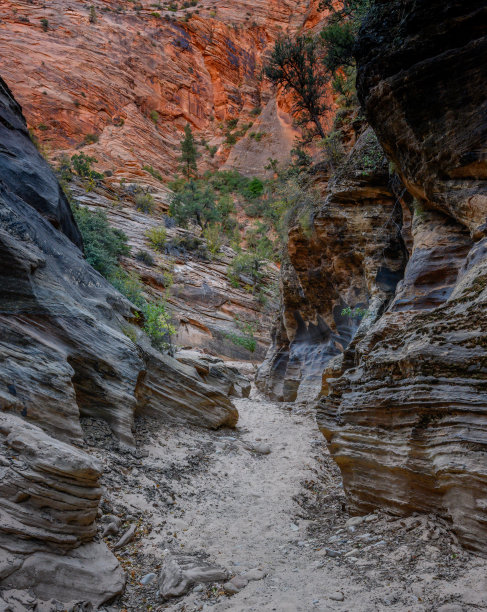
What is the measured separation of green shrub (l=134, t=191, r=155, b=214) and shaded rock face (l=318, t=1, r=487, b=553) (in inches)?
1017

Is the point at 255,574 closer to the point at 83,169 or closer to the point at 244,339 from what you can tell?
the point at 244,339

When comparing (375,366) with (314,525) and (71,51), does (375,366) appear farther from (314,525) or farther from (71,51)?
Result: (71,51)

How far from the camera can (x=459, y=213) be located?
18.1 ft

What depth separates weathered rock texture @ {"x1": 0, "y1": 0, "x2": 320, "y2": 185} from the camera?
34.8 meters

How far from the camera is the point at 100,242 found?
16.9 m

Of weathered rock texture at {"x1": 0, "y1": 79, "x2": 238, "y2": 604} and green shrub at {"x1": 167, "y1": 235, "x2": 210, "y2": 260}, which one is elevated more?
green shrub at {"x1": 167, "y1": 235, "x2": 210, "y2": 260}

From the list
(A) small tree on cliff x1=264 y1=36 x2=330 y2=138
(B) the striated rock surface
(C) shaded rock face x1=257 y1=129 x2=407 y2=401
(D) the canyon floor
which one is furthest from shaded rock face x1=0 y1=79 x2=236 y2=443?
(A) small tree on cliff x1=264 y1=36 x2=330 y2=138

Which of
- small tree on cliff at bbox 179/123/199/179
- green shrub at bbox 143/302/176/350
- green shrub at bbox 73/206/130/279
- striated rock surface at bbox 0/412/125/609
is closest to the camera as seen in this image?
striated rock surface at bbox 0/412/125/609

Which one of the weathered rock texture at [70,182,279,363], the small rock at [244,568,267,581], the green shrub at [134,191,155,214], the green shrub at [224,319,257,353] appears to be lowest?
the small rock at [244,568,267,581]

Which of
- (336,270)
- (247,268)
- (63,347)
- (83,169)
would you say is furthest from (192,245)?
(63,347)

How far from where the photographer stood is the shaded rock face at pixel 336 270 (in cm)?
944

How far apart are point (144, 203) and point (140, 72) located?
25837 mm

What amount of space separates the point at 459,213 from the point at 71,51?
1913 inches

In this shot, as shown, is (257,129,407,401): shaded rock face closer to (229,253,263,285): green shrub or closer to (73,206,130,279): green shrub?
(73,206,130,279): green shrub
